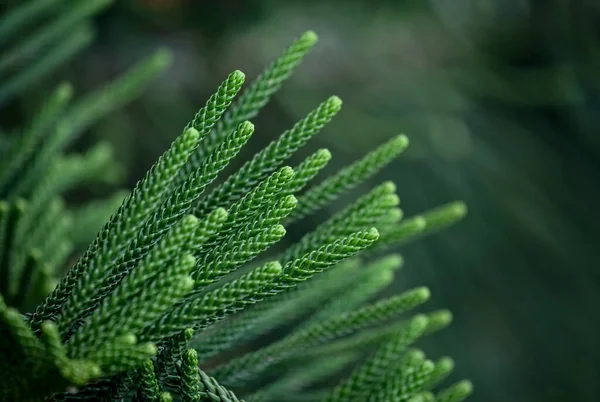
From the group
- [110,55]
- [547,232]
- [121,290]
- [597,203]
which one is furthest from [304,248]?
[597,203]

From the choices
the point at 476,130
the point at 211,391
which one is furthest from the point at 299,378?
the point at 476,130

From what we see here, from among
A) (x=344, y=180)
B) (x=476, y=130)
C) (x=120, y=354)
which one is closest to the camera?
(x=120, y=354)

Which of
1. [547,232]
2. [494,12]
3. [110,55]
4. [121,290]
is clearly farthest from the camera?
[494,12]

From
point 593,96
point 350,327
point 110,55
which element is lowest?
point 350,327

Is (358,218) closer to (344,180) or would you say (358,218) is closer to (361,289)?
(344,180)

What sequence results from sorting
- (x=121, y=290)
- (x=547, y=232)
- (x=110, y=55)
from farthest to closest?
(x=547, y=232) → (x=110, y=55) → (x=121, y=290)

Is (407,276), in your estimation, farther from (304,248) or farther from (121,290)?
(121,290)

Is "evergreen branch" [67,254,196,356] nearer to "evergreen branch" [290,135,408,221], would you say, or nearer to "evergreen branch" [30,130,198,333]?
"evergreen branch" [30,130,198,333]
